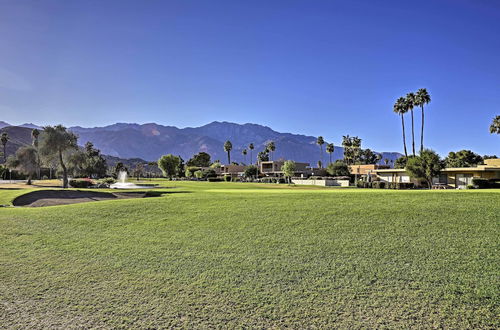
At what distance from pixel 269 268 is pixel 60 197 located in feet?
82.6

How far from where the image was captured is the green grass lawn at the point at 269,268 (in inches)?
235

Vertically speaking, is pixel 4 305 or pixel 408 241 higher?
pixel 408 241

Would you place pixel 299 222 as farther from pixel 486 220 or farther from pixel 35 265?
pixel 35 265

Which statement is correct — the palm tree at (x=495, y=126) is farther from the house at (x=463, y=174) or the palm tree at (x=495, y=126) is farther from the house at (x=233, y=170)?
the house at (x=233, y=170)

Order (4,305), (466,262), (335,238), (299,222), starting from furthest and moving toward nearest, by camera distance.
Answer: (299,222), (335,238), (466,262), (4,305)

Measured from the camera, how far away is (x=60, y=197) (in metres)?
27.7

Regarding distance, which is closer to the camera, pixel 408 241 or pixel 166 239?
pixel 408 241

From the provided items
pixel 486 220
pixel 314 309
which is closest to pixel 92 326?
pixel 314 309

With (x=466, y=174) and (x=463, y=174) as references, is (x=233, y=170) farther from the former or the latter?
(x=466, y=174)

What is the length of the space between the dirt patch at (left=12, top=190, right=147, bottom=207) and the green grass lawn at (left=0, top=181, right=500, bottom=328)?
1213 cm

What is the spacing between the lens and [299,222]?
11562 mm

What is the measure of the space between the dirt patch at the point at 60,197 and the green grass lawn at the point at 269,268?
12.1m

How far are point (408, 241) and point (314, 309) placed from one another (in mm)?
4294

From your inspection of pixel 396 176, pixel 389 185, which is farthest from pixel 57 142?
pixel 396 176
